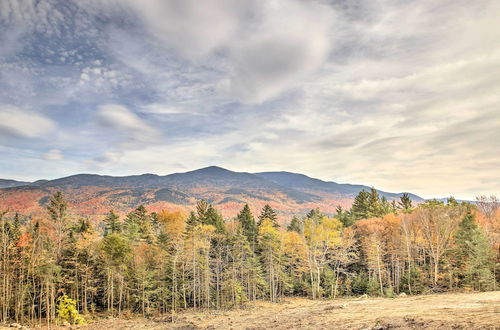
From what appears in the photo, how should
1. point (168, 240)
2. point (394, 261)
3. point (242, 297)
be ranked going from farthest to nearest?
1. point (394, 261)
2. point (168, 240)
3. point (242, 297)

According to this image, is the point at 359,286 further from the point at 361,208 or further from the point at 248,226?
the point at 361,208

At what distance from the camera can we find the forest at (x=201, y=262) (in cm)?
3916

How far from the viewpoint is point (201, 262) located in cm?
5019

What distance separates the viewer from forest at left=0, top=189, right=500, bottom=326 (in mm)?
39156

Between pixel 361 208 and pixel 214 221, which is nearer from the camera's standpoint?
pixel 214 221

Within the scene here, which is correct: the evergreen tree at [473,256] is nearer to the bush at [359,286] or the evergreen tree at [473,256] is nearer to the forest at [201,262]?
the forest at [201,262]

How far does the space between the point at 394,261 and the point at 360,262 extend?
6.49m

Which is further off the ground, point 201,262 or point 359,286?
point 201,262

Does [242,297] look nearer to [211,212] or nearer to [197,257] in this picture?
[197,257]

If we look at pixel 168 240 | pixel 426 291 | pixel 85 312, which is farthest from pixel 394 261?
pixel 85 312

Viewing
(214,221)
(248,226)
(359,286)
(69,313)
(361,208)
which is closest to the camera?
(69,313)

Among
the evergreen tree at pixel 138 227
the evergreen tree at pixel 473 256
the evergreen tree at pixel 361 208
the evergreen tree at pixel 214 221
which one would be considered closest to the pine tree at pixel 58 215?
the evergreen tree at pixel 138 227

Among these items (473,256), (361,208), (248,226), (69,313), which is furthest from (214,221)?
(473,256)

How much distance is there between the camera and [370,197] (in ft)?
261
